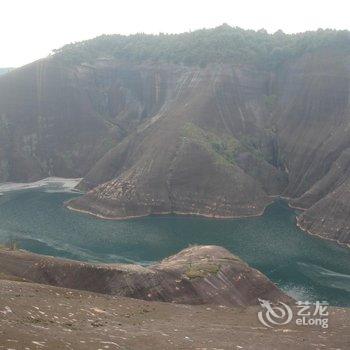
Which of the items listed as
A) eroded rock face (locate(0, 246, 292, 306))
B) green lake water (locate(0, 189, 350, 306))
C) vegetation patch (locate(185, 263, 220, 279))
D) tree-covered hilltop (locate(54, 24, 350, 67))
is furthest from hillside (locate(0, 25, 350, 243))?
vegetation patch (locate(185, 263, 220, 279))

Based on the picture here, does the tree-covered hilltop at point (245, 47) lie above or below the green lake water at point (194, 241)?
above

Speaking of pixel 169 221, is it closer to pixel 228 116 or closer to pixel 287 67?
pixel 228 116

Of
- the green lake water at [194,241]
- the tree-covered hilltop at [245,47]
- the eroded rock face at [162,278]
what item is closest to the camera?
the eroded rock face at [162,278]

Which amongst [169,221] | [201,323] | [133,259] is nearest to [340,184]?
[169,221]

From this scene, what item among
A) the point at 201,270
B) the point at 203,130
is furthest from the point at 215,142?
the point at 201,270

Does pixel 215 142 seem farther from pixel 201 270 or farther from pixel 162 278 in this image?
pixel 162 278

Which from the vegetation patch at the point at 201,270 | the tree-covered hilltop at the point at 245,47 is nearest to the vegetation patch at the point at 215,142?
the tree-covered hilltop at the point at 245,47

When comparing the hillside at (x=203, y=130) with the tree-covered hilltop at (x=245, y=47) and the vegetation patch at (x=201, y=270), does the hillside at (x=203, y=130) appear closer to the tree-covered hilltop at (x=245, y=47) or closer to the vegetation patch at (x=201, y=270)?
the tree-covered hilltop at (x=245, y=47)

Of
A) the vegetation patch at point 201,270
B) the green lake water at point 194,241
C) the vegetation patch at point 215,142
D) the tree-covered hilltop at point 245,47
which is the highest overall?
the tree-covered hilltop at point 245,47
